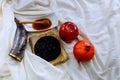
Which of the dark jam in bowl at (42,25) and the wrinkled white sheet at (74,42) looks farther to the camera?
the dark jam in bowl at (42,25)

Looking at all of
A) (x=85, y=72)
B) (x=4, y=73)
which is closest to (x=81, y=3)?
(x=85, y=72)

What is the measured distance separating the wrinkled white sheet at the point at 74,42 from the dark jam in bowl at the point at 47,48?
0.04 meters

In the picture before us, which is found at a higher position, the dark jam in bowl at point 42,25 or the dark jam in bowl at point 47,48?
the dark jam in bowl at point 42,25

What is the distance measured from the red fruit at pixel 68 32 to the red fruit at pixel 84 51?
0.25 feet

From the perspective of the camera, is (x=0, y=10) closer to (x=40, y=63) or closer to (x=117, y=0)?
(x=40, y=63)

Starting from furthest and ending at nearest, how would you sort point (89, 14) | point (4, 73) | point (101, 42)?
point (89, 14) → point (101, 42) → point (4, 73)

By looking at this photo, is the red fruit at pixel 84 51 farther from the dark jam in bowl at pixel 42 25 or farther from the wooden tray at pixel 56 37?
the dark jam in bowl at pixel 42 25

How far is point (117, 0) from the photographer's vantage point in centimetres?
126

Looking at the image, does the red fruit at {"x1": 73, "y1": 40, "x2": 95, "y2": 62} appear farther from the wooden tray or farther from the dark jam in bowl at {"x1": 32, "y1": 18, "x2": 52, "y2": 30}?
the dark jam in bowl at {"x1": 32, "y1": 18, "x2": 52, "y2": 30}

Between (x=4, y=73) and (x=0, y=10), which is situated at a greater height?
(x=0, y=10)

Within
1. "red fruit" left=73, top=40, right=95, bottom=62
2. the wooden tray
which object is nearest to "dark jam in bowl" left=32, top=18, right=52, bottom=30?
the wooden tray

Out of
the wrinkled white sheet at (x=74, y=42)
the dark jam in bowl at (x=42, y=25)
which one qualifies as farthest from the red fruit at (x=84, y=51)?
the dark jam in bowl at (x=42, y=25)

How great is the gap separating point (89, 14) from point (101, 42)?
7.6 inches

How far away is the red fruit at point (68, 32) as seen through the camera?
3.54 ft
